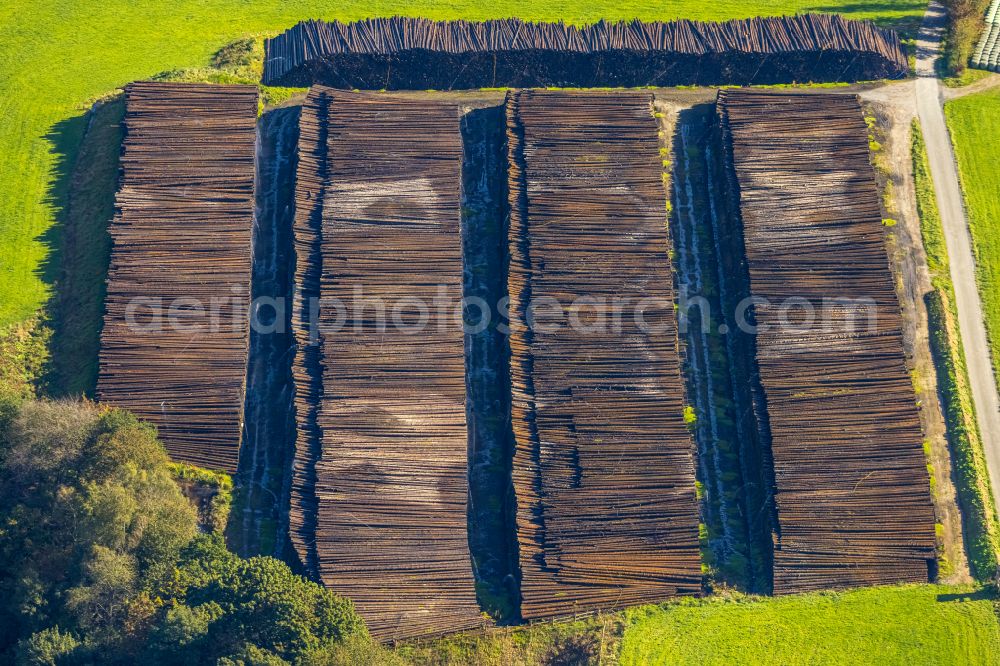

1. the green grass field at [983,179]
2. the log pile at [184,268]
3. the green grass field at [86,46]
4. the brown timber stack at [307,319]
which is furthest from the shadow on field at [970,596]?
the green grass field at [86,46]

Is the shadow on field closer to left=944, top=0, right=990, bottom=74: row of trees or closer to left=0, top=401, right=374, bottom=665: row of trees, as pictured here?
left=0, top=401, right=374, bottom=665: row of trees

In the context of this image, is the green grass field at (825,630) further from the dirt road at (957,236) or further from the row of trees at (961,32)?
the row of trees at (961,32)

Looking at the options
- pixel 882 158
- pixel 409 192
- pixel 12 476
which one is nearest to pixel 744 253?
pixel 882 158

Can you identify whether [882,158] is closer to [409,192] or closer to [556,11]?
[556,11]

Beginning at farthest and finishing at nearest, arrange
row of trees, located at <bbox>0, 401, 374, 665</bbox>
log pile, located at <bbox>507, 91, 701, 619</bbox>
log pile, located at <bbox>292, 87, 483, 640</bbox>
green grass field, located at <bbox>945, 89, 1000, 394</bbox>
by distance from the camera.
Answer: green grass field, located at <bbox>945, 89, 1000, 394</bbox>, log pile, located at <bbox>507, 91, 701, 619</bbox>, log pile, located at <bbox>292, 87, 483, 640</bbox>, row of trees, located at <bbox>0, 401, 374, 665</bbox>

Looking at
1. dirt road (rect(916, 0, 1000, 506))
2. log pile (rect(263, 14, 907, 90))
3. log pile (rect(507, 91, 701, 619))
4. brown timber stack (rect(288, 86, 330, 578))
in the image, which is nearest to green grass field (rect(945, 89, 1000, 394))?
dirt road (rect(916, 0, 1000, 506))

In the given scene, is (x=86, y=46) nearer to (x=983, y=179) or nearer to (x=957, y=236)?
(x=957, y=236)

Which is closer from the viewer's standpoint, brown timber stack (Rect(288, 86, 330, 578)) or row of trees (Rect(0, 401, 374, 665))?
row of trees (Rect(0, 401, 374, 665))
